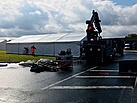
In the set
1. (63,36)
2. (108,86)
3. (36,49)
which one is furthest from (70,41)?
(108,86)

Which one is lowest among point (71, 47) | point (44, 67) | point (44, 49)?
point (44, 67)

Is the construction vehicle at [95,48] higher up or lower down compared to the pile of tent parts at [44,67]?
higher up

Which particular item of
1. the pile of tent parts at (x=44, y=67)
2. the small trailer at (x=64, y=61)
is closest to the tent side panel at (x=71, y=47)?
the small trailer at (x=64, y=61)

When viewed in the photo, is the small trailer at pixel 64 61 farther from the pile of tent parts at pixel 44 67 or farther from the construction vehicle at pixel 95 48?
the construction vehicle at pixel 95 48

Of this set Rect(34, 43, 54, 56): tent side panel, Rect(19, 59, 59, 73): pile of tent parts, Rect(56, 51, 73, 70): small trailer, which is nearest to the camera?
Rect(19, 59, 59, 73): pile of tent parts

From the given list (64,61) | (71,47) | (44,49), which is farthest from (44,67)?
(44,49)

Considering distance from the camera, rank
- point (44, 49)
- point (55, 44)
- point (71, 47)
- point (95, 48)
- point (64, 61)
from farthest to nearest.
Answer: point (44, 49)
point (55, 44)
point (71, 47)
point (95, 48)
point (64, 61)

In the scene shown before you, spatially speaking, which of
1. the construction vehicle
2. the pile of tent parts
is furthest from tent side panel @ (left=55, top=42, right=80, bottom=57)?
the pile of tent parts

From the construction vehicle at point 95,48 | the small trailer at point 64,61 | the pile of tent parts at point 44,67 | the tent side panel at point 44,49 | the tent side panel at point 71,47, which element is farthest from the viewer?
the tent side panel at point 44,49

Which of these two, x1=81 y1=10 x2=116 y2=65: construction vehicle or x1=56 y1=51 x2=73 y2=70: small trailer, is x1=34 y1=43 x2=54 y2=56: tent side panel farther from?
x1=56 y1=51 x2=73 y2=70: small trailer

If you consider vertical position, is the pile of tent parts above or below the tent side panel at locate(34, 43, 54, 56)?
below

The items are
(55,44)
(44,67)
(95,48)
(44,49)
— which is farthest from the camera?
(44,49)

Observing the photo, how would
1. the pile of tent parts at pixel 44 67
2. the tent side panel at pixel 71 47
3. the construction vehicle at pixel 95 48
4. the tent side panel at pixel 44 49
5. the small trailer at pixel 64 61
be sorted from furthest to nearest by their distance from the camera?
the tent side panel at pixel 44 49, the tent side panel at pixel 71 47, the construction vehicle at pixel 95 48, the small trailer at pixel 64 61, the pile of tent parts at pixel 44 67

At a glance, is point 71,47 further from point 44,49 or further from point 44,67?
point 44,67
